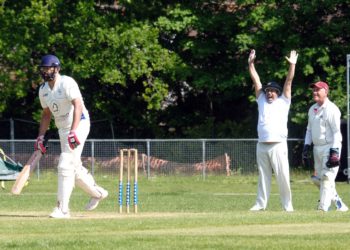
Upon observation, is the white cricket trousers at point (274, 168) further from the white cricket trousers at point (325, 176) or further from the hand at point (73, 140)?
the hand at point (73, 140)

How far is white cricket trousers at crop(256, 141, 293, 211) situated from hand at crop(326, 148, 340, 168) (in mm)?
624

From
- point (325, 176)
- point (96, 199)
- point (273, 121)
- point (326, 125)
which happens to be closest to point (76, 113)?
point (96, 199)

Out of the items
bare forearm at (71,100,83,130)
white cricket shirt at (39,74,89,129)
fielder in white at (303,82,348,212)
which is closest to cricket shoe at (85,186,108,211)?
white cricket shirt at (39,74,89,129)

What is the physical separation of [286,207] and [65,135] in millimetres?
3931

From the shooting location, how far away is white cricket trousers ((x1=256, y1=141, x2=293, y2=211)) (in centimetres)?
1795

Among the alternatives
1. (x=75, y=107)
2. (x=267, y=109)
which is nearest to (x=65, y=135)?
(x=75, y=107)

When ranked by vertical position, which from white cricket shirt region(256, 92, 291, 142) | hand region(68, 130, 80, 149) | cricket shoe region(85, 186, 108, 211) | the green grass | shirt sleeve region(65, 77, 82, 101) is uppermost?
shirt sleeve region(65, 77, 82, 101)

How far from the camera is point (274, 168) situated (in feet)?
59.1

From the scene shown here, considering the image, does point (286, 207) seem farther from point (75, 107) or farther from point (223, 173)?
point (223, 173)

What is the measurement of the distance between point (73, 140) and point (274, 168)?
367cm

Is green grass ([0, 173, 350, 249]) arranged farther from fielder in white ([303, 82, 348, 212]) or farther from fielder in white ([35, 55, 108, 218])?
fielder in white ([303, 82, 348, 212])

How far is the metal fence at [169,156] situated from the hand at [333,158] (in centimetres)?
1645

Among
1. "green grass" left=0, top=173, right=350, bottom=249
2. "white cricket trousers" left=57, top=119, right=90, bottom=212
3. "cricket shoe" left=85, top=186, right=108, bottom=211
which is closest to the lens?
"green grass" left=0, top=173, right=350, bottom=249

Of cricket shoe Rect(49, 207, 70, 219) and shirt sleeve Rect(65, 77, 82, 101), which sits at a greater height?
shirt sleeve Rect(65, 77, 82, 101)
